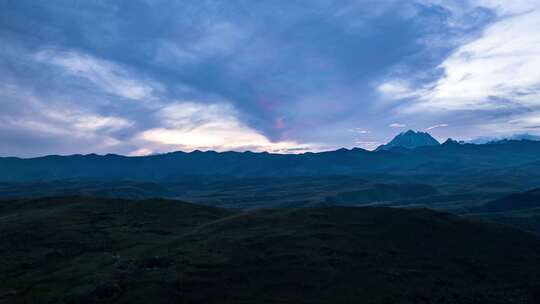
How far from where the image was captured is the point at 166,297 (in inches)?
1683

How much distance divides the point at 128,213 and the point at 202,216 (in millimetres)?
16988

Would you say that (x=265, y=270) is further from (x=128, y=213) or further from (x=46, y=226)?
(x=128, y=213)

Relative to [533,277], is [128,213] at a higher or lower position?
higher

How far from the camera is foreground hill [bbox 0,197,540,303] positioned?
45.7 meters

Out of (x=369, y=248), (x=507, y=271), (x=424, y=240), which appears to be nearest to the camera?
(x=507, y=271)

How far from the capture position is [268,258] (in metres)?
57.4

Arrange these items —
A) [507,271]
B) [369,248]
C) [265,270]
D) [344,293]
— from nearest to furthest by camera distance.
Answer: [344,293]
[265,270]
[507,271]
[369,248]

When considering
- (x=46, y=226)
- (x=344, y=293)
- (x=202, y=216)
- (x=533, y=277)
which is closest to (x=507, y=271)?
(x=533, y=277)

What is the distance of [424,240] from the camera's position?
7169 cm

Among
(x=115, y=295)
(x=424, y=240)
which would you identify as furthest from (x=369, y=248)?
(x=115, y=295)

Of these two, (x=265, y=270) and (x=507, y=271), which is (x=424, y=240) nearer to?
(x=507, y=271)

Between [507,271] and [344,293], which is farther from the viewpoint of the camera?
[507,271]

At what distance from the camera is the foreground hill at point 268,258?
150 feet

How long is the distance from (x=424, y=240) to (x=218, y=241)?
34.3m
